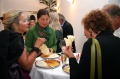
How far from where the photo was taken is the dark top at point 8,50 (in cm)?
144

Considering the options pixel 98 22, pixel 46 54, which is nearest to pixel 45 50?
pixel 46 54

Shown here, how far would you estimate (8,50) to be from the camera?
4.90ft

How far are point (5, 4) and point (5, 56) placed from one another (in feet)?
24.8

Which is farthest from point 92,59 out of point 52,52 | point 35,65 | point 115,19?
point 52,52

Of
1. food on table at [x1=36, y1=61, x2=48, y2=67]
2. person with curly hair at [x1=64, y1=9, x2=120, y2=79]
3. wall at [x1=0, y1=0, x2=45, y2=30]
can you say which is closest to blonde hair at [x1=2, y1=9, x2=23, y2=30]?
food on table at [x1=36, y1=61, x2=48, y2=67]

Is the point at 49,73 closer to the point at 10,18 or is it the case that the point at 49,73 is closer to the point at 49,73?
the point at 49,73

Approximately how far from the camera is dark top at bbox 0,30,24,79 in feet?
4.73

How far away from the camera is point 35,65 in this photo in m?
2.03

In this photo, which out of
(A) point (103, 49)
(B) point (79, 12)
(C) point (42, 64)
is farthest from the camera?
(B) point (79, 12)

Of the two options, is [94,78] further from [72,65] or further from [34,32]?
[34,32]

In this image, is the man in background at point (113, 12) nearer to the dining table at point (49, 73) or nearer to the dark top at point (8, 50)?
the dining table at point (49, 73)

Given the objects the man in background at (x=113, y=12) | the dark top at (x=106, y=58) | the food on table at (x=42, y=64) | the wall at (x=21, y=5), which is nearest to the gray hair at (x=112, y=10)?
the man in background at (x=113, y=12)

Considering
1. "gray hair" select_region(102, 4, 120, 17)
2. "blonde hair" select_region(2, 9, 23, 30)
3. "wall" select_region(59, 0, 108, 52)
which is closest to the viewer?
"blonde hair" select_region(2, 9, 23, 30)

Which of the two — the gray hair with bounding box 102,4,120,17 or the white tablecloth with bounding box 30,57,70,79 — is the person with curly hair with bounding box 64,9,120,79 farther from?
the gray hair with bounding box 102,4,120,17
